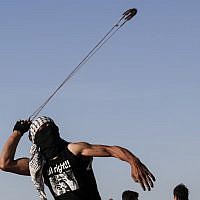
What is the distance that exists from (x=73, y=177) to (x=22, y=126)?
141 cm

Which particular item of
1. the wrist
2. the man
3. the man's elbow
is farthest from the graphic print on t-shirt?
Result: the wrist

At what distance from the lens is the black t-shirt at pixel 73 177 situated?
9203 mm

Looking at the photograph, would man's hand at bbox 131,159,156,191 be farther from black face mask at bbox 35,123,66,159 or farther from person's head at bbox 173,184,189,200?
person's head at bbox 173,184,189,200

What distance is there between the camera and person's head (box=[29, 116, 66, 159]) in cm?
945

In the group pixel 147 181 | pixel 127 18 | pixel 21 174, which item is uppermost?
pixel 127 18

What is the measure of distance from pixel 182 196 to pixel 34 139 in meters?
3.44

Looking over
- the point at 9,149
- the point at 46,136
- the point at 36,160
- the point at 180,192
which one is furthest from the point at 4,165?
the point at 180,192

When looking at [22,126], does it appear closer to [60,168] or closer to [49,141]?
[49,141]

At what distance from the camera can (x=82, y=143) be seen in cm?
910

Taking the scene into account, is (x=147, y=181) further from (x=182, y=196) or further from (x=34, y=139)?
(x=182, y=196)

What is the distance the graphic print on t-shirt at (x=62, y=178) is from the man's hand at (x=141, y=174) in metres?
1.26

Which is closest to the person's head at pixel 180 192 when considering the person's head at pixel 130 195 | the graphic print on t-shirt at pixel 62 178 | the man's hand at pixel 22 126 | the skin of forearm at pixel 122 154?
the person's head at pixel 130 195

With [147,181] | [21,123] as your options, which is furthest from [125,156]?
[21,123]

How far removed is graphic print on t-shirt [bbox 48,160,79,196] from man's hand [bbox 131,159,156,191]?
1256mm
